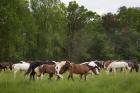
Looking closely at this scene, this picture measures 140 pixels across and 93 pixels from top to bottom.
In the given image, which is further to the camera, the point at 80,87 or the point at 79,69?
the point at 79,69

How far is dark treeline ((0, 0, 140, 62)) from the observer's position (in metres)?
64.6

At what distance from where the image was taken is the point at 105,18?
11075cm

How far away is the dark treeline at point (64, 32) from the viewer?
6456cm

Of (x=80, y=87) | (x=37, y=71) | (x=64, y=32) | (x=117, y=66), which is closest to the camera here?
(x=80, y=87)

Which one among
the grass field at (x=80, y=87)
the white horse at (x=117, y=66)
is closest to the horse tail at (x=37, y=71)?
the grass field at (x=80, y=87)

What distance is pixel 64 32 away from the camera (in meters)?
92.7

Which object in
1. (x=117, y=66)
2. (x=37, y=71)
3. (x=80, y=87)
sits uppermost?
(x=37, y=71)

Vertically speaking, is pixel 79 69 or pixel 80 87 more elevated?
pixel 79 69

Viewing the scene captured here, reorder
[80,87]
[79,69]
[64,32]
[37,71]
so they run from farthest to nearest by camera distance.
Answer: [64,32] → [37,71] → [79,69] → [80,87]

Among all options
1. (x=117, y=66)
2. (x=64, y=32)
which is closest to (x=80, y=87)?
(x=117, y=66)

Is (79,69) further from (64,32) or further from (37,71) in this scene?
(64,32)

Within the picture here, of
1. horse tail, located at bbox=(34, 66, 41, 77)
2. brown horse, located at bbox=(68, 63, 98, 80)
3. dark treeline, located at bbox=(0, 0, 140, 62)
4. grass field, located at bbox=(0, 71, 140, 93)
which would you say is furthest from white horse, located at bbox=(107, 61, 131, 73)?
dark treeline, located at bbox=(0, 0, 140, 62)

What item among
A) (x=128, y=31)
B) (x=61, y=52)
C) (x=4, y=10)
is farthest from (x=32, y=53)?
(x=128, y=31)

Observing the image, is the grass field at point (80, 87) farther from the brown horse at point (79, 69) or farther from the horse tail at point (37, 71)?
the horse tail at point (37, 71)
